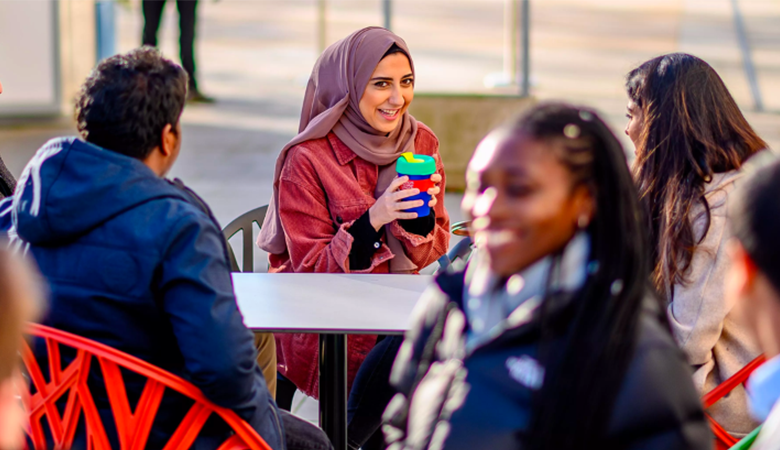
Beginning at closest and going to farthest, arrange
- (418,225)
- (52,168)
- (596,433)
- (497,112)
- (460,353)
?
(596,433) < (460,353) < (52,168) < (418,225) < (497,112)

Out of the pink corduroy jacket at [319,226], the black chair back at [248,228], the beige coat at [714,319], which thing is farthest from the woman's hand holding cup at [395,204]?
the beige coat at [714,319]

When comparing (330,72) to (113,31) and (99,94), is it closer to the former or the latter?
(99,94)

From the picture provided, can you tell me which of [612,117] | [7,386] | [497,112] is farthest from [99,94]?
[612,117]

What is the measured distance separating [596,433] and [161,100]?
1123mm

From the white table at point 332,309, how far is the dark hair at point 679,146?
653mm

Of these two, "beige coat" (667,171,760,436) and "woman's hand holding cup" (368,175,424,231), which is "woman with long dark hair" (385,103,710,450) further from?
"woman's hand holding cup" (368,175,424,231)

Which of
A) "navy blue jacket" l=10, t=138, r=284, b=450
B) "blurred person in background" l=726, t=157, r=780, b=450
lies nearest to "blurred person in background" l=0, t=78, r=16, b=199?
"navy blue jacket" l=10, t=138, r=284, b=450

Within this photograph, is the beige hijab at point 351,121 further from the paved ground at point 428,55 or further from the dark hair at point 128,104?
the paved ground at point 428,55

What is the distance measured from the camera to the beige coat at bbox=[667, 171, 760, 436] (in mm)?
2098

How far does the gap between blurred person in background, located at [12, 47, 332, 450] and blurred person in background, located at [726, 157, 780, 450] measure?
98 centimetres

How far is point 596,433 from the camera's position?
3.85ft

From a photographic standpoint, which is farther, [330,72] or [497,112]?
[497,112]

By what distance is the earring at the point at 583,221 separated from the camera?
1233 mm

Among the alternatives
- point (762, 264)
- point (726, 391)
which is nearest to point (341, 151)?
point (726, 391)
